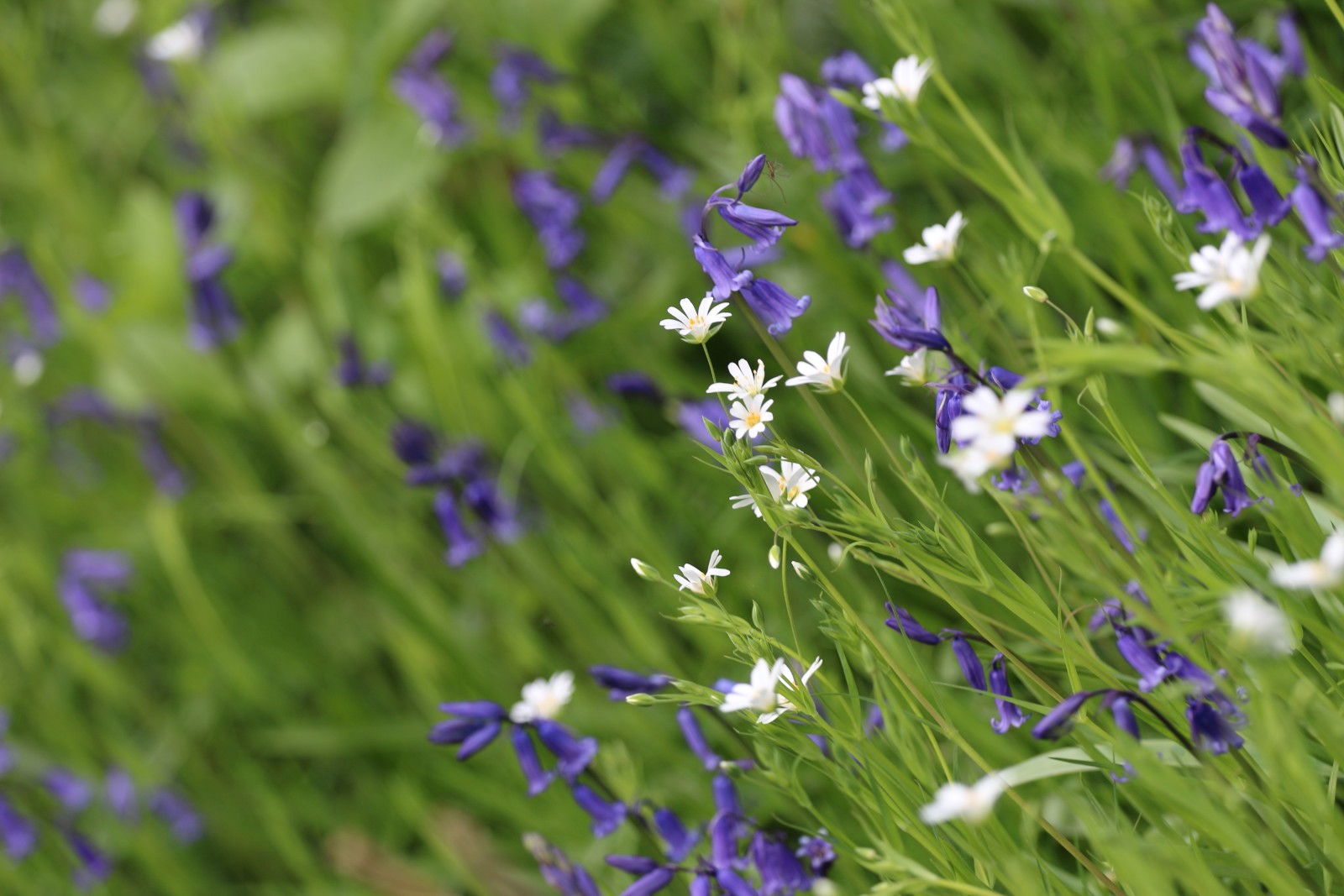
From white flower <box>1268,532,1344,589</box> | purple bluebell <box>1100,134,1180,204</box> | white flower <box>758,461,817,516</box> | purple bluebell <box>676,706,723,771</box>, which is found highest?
white flower <box>1268,532,1344,589</box>

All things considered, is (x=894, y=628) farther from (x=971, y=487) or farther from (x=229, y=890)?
(x=229, y=890)

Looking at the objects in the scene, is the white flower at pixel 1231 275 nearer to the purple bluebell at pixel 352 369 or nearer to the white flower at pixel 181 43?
the purple bluebell at pixel 352 369

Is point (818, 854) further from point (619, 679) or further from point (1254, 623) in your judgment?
point (1254, 623)

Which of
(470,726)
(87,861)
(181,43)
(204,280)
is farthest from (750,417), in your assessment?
(181,43)

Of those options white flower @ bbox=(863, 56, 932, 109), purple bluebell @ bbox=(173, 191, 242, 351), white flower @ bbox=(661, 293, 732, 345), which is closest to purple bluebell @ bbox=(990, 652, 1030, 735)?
white flower @ bbox=(661, 293, 732, 345)

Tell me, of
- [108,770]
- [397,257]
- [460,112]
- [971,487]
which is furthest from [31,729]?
[971,487]

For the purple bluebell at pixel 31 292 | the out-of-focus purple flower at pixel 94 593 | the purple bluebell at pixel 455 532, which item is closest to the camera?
the purple bluebell at pixel 455 532

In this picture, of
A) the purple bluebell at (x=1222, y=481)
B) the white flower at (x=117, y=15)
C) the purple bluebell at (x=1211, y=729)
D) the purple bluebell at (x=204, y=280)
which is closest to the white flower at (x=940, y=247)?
the purple bluebell at (x=1222, y=481)

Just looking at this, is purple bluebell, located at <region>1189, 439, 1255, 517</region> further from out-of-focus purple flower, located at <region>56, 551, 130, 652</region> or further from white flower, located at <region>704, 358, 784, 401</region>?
out-of-focus purple flower, located at <region>56, 551, 130, 652</region>
